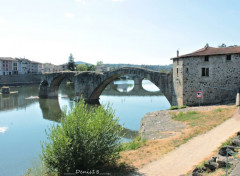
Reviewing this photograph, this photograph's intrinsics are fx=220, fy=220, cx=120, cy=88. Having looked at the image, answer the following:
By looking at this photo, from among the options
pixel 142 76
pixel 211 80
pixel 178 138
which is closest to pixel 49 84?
pixel 142 76

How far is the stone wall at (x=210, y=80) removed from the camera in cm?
2169

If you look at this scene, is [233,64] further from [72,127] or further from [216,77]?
[72,127]

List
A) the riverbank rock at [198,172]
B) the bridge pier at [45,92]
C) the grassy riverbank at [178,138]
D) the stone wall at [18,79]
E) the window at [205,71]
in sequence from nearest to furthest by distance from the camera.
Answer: the riverbank rock at [198,172] < the grassy riverbank at [178,138] < the window at [205,71] < the bridge pier at [45,92] < the stone wall at [18,79]

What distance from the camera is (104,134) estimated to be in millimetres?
9281

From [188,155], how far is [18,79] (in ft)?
259

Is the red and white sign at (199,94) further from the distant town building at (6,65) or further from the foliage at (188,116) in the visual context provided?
the distant town building at (6,65)

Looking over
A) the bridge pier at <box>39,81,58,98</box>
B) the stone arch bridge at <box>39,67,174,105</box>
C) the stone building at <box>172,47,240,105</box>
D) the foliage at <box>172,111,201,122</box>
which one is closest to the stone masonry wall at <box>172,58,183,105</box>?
the stone building at <box>172,47,240,105</box>

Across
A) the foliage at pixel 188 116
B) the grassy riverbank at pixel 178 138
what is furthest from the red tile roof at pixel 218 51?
the foliage at pixel 188 116

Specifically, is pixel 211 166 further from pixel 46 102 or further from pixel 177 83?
pixel 46 102

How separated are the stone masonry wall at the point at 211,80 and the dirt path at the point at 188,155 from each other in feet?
33.0

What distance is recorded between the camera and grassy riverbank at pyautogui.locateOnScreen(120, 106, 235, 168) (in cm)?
1012

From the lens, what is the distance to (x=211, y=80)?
22578 mm

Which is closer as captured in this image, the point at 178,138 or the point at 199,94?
the point at 178,138

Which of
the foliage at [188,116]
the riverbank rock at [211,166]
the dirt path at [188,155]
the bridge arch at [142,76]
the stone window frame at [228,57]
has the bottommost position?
the dirt path at [188,155]
